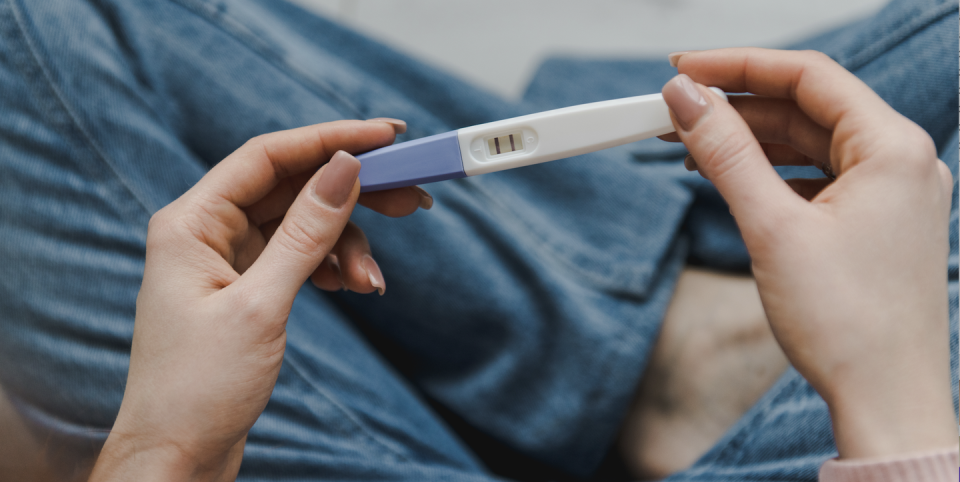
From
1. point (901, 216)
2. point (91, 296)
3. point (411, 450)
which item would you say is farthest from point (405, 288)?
point (901, 216)

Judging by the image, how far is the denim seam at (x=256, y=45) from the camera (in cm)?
50

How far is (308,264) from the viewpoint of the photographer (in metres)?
0.34

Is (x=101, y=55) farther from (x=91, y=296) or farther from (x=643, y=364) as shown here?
(x=643, y=364)

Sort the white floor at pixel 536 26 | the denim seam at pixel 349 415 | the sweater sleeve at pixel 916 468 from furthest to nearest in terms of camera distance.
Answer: the white floor at pixel 536 26, the denim seam at pixel 349 415, the sweater sleeve at pixel 916 468

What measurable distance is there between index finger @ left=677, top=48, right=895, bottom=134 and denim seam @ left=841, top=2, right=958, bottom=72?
19cm

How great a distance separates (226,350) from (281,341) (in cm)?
3

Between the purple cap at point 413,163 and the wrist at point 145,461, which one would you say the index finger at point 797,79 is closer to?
the purple cap at point 413,163

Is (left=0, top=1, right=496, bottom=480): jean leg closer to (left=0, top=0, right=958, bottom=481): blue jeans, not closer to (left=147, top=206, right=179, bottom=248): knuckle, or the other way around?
(left=0, top=0, right=958, bottom=481): blue jeans

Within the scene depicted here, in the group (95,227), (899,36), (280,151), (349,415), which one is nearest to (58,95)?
(95,227)

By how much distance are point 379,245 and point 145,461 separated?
27 centimetres

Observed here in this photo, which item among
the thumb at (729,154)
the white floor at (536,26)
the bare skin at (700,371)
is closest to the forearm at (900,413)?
the thumb at (729,154)

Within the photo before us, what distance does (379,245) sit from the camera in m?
0.53

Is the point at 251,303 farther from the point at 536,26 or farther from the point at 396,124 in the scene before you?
the point at 536,26

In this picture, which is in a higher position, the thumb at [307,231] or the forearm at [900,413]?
the forearm at [900,413]
